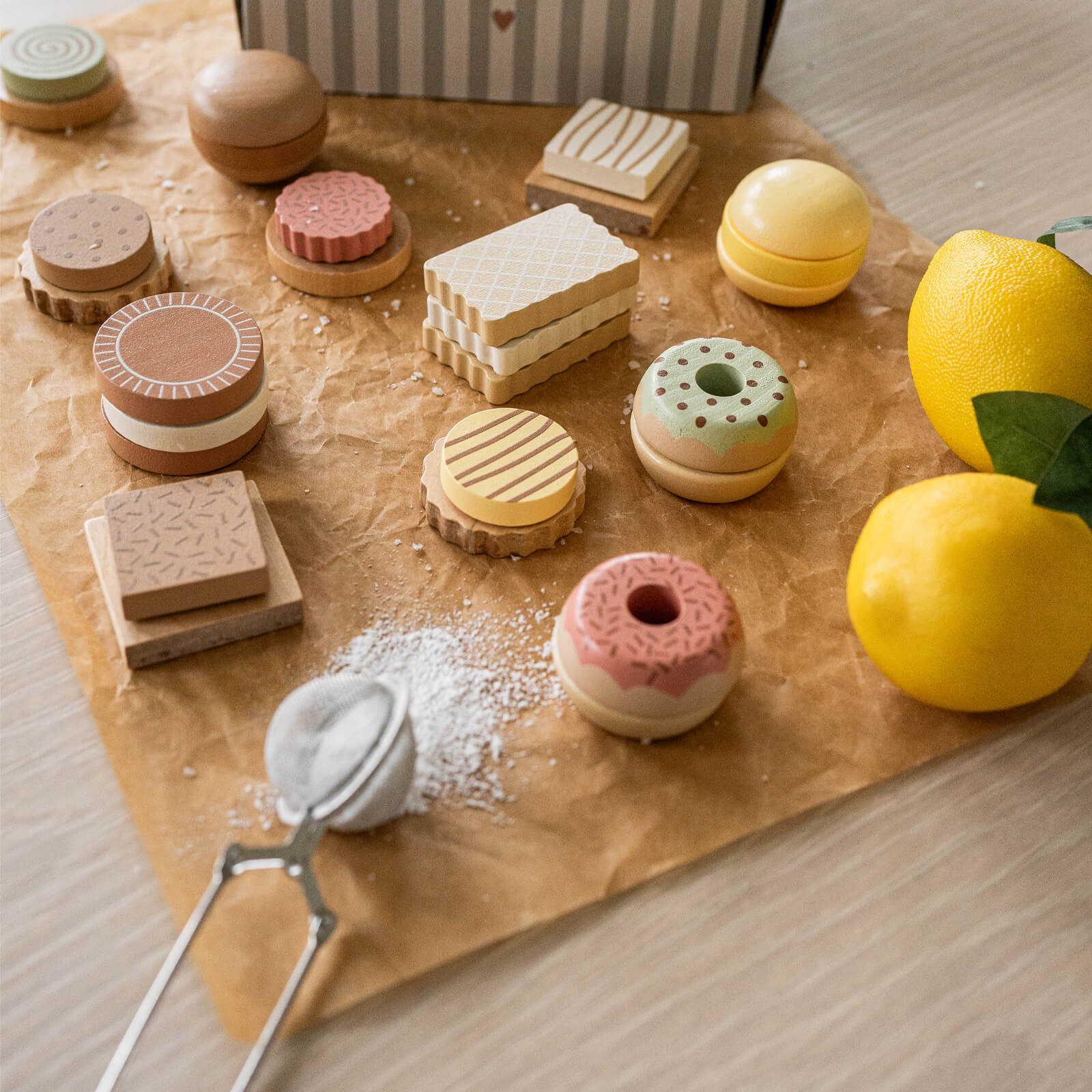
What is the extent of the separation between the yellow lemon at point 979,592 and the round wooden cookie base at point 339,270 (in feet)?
2.53

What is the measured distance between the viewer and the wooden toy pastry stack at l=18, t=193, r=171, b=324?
4.77 ft

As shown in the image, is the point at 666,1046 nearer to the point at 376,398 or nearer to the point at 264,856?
the point at 264,856

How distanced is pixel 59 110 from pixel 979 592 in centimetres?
147

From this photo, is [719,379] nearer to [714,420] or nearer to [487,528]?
[714,420]

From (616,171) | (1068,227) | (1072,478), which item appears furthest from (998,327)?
(616,171)

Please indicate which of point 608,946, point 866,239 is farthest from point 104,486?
point 866,239

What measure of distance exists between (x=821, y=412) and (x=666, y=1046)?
805 millimetres

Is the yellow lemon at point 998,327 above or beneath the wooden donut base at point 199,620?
above

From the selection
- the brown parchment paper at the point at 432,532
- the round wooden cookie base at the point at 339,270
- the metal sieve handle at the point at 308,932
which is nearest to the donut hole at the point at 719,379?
the brown parchment paper at the point at 432,532

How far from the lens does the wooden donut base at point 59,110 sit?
172 cm

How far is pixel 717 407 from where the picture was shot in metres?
1.29

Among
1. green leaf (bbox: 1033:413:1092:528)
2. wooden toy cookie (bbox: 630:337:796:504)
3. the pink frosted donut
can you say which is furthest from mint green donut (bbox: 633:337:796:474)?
green leaf (bbox: 1033:413:1092:528)

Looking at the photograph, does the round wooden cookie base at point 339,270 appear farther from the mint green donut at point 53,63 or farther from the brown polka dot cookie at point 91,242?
the mint green donut at point 53,63

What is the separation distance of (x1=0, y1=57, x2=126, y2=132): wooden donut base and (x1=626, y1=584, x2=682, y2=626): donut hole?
1218mm
